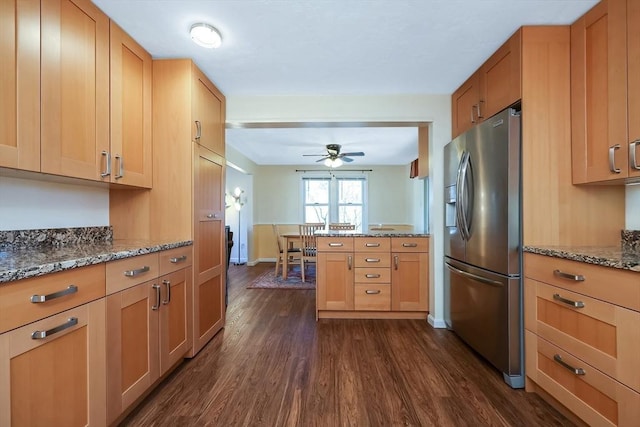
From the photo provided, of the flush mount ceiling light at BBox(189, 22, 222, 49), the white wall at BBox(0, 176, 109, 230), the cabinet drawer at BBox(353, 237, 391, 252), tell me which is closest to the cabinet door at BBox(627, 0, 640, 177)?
the cabinet drawer at BBox(353, 237, 391, 252)

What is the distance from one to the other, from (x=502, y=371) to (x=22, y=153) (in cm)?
284

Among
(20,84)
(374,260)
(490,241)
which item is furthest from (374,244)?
(20,84)

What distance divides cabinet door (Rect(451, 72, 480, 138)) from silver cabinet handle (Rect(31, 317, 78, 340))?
9.12 feet

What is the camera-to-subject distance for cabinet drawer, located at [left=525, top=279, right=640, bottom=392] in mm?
1148

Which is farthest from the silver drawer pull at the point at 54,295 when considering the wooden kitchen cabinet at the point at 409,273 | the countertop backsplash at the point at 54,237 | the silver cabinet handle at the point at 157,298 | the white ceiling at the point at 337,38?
the wooden kitchen cabinet at the point at 409,273

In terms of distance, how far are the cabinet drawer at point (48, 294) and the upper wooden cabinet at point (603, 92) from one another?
262 cm

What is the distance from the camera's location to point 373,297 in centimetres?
290

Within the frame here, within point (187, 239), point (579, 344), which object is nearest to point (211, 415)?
point (187, 239)

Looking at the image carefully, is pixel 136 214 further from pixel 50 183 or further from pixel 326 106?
pixel 326 106

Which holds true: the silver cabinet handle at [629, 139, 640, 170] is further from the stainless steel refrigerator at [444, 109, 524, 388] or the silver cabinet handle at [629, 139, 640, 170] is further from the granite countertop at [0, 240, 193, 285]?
the granite countertop at [0, 240, 193, 285]

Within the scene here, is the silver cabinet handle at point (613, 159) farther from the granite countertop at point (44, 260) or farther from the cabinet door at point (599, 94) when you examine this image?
the granite countertop at point (44, 260)

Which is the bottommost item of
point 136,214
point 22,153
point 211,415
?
point 211,415

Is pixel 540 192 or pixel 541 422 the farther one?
pixel 540 192

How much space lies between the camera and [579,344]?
1.35 meters
